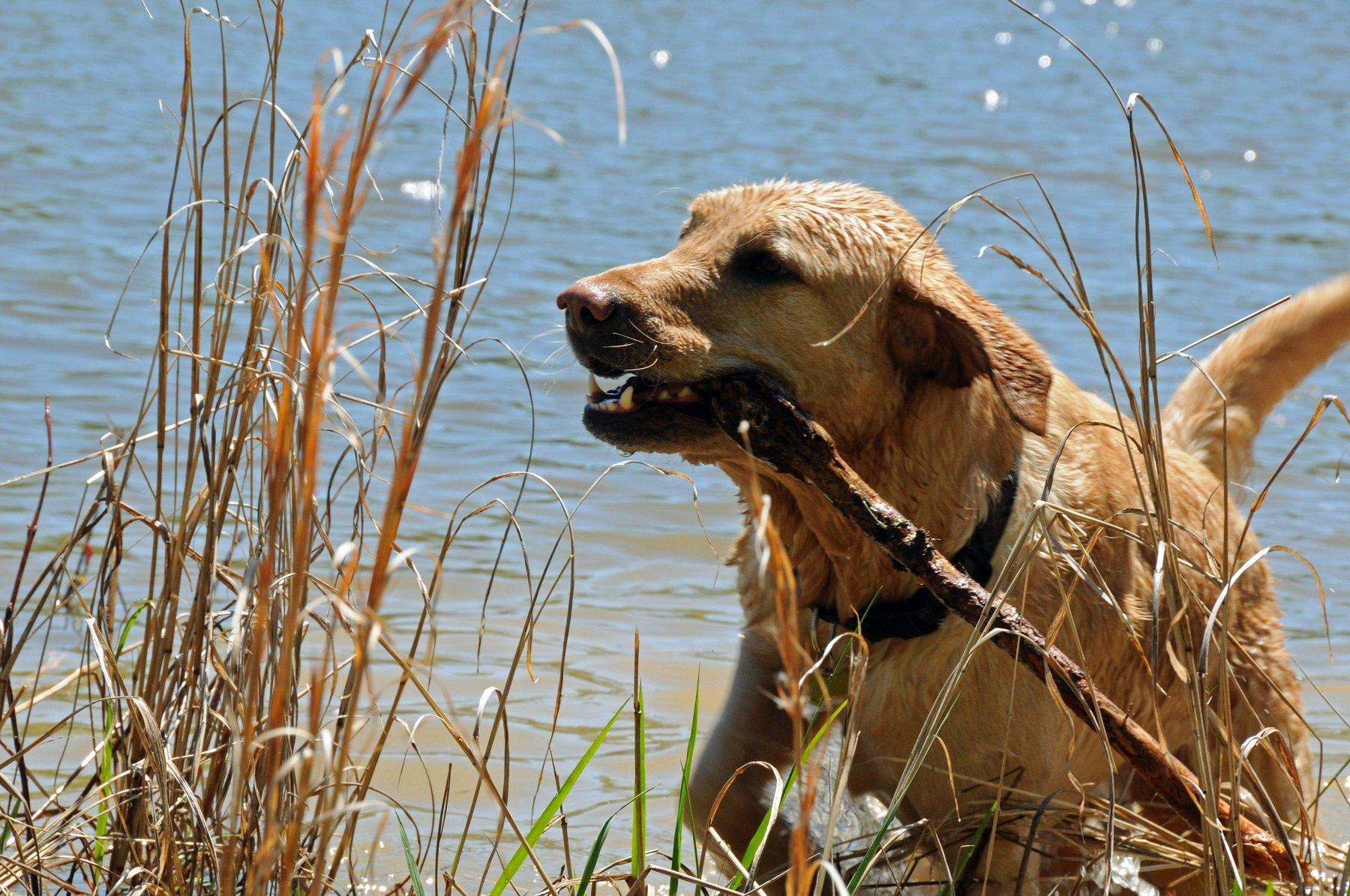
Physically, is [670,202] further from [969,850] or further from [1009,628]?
[1009,628]

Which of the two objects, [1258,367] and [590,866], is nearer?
[590,866]

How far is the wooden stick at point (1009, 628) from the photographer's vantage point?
8.76 feet

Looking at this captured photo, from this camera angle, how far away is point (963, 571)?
3.34 m

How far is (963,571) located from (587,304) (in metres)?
0.96

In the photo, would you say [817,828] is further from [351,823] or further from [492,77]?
[492,77]

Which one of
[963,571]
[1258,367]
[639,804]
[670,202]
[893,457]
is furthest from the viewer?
[670,202]

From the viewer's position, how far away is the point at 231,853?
1.86 metres

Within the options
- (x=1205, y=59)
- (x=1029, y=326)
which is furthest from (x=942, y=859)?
(x=1205, y=59)

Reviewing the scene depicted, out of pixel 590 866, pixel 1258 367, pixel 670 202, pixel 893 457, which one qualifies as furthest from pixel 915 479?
pixel 670 202

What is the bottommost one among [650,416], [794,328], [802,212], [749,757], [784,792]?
[749,757]

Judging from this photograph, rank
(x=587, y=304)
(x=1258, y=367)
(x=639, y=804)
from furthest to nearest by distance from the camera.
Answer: (x=1258, y=367), (x=587, y=304), (x=639, y=804)

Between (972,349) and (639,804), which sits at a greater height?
(972,349)

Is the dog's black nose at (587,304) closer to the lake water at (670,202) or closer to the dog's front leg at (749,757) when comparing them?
the lake water at (670,202)

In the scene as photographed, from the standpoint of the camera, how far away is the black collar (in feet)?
11.1
